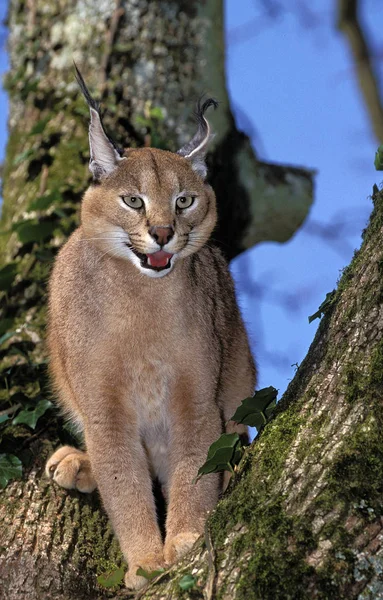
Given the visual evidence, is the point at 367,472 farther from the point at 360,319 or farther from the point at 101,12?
the point at 101,12

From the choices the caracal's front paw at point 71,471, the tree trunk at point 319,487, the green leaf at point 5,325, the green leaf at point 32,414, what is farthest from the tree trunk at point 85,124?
the tree trunk at point 319,487

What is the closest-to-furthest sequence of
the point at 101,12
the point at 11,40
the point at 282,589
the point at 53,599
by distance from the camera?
the point at 282,589
the point at 53,599
the point at 101,12
the point at 11,40

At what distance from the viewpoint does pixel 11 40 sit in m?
6.29

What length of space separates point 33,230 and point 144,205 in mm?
1707

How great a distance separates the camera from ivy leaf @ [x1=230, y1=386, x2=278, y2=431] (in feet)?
10.5

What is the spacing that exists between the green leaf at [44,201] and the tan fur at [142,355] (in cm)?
137

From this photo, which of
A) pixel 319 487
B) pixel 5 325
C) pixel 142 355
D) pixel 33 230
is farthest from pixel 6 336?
pixel 319 487

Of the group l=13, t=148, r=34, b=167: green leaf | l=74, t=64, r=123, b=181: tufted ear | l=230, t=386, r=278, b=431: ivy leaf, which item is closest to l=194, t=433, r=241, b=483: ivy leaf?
l=230, t=386, r=278, b=431: ivy leaf

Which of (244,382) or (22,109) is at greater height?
(22,109)

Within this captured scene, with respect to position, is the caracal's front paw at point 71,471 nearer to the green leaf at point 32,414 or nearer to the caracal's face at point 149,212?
the green leaf at point 32,414

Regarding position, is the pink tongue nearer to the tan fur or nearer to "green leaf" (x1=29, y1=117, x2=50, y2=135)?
the tan fur

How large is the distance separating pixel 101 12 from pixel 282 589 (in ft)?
15.8

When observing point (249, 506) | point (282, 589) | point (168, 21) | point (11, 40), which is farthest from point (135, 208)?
point (11, 40)

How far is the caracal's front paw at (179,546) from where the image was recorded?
319cm
